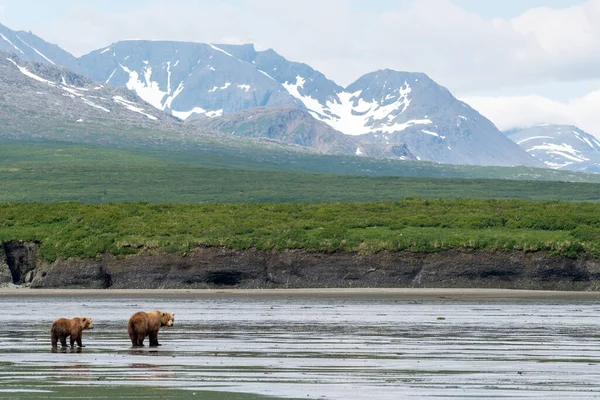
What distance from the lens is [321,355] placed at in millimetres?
28703

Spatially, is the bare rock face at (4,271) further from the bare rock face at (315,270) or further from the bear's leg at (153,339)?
the bear's leg at (153,339)

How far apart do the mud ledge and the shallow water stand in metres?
17.2

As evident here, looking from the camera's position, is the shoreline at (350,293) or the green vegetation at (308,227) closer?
the shoreline at (350,293)

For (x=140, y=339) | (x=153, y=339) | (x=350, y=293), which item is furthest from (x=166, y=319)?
(x=350, y=293)

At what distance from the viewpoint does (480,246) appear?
6725 centimetres

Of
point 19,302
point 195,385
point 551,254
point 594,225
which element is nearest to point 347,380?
point 195,385

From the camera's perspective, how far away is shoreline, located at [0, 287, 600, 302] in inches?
2341

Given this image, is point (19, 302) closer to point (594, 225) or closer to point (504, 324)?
point (504, 324)

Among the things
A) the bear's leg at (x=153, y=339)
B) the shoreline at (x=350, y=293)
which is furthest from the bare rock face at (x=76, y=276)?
the bear's leg at (x=153, y=339)

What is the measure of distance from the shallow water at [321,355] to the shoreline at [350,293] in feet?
35.3

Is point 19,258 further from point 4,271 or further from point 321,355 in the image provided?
point 321,355

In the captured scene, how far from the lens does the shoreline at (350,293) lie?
195ft

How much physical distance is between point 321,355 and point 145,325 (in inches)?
197

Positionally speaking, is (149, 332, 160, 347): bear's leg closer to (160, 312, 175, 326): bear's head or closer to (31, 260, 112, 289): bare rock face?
(160, 312, 175, 326): bear's head
